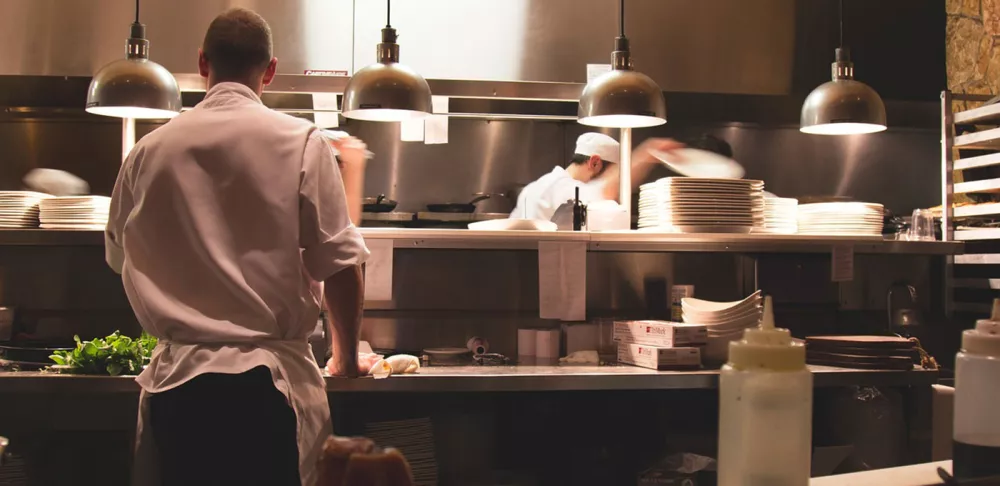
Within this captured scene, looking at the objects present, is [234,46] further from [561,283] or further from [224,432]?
[561,283]

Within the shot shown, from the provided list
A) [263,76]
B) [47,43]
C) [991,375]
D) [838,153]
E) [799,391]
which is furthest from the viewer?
[838,153]

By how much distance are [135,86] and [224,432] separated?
1.86m

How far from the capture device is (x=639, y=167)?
5555 millimetres

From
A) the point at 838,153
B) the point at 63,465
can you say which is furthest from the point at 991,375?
the point at 838,153

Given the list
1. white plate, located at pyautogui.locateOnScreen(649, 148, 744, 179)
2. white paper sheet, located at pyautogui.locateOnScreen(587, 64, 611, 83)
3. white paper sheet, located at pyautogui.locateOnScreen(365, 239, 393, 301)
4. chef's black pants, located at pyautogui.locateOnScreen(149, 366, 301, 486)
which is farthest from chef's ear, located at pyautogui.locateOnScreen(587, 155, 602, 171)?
chef's black pants, located at pyautogui.locateOnScreen(149, 366, 301, 486)

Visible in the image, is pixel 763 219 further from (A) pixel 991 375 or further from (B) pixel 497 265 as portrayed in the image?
(A) pixel 991 375

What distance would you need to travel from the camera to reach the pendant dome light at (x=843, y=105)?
12.6ft

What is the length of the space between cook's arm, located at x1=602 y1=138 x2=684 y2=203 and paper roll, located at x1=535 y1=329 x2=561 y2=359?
1.83m

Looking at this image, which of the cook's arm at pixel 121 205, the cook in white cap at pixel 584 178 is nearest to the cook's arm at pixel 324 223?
the cook's arm at pixel 121 205

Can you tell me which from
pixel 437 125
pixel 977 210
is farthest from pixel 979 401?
pixel 437 125

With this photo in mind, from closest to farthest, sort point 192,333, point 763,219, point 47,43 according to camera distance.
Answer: point 192,333 < point 763,219 < point 47,43

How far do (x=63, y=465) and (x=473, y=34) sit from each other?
278 centimetres

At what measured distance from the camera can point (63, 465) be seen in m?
3.58

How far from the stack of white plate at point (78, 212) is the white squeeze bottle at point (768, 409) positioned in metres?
3.42
